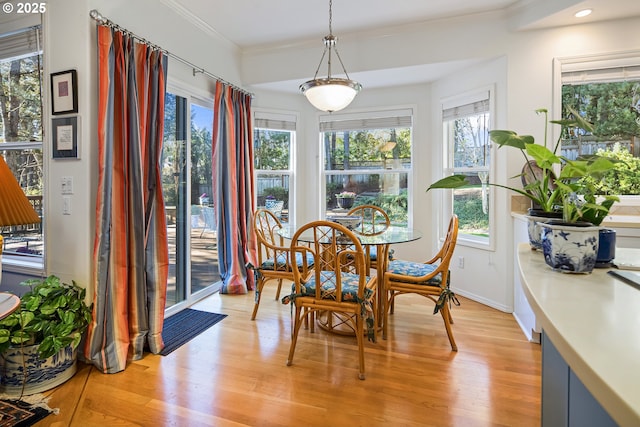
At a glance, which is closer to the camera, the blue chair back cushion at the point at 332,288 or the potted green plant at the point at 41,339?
the potted green plant at the point at 41,339

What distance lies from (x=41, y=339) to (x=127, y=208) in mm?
876

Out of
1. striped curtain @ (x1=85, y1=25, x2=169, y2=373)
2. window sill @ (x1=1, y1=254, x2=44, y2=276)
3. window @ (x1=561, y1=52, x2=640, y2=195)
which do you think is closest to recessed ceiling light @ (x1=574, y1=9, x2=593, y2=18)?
window @ (x1=561, y1=52, x2=640, y2=195)

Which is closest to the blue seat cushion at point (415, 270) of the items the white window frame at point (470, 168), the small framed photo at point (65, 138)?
the white window frame at point (470, 168)

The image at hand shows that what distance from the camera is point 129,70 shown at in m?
2.31

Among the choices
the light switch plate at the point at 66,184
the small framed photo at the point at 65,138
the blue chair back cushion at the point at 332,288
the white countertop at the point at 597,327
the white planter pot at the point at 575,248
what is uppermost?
the small framed photo at the point at 65,138

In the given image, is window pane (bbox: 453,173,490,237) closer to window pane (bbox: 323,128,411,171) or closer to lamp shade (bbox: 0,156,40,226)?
window pane (bbox: 323,128,411,171)

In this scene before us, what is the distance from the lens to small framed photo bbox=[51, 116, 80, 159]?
2.16 metres

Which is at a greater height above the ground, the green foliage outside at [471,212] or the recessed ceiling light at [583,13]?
the recessed ceiling light at [583,13]

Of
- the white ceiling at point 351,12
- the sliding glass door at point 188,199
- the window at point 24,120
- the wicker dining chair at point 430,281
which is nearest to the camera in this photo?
the wicker dining chair at point 430,281

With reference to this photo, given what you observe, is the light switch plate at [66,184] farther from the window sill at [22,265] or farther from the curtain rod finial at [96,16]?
the curtain rod finial at [96,16]

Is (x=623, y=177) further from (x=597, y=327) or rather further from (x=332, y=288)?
(x=597, y=327)

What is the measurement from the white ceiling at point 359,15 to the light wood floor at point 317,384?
2581 millimetres

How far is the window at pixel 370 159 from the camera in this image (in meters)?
4.18

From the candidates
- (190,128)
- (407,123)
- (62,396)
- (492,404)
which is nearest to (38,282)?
(62,396)
